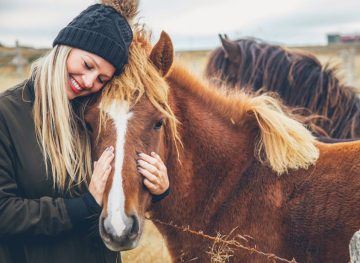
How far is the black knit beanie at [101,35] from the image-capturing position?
2877 millimetres

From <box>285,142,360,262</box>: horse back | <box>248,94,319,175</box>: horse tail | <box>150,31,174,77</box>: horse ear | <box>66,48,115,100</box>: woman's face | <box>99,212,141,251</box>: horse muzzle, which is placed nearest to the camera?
<box>99,212,141,251</box>: horse muzzle

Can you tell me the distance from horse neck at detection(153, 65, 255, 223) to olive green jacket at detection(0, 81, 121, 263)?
62cm

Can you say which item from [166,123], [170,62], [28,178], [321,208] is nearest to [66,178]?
[28,178]

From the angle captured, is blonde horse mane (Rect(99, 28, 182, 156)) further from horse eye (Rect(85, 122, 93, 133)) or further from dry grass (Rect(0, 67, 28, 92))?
dry grass (Rect(0, 67, 28, 92))

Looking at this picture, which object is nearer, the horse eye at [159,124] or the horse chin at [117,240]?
the horse chin at [117,240]

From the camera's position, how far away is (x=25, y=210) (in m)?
2.66

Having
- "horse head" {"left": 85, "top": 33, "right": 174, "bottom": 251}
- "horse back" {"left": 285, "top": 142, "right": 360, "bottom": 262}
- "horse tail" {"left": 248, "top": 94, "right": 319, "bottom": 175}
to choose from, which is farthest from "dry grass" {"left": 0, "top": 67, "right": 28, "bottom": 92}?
"horse back" {"left": 285, "top": 142, "right": 360, "bottom": 262}

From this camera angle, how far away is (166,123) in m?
3.15

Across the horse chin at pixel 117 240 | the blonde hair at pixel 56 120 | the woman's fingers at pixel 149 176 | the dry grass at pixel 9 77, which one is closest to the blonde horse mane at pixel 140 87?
the blonde hair at pixel 56 120

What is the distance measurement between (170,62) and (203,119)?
1.57ft

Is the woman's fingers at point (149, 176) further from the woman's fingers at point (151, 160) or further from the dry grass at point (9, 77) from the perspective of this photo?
the dry grass at point (9, 77)

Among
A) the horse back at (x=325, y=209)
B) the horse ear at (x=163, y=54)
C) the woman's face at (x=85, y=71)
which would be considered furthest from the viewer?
the horse ear at (x=163, y=54)

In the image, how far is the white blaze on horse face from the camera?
8.35 ft

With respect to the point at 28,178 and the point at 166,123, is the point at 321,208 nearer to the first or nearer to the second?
the point at 166,123
